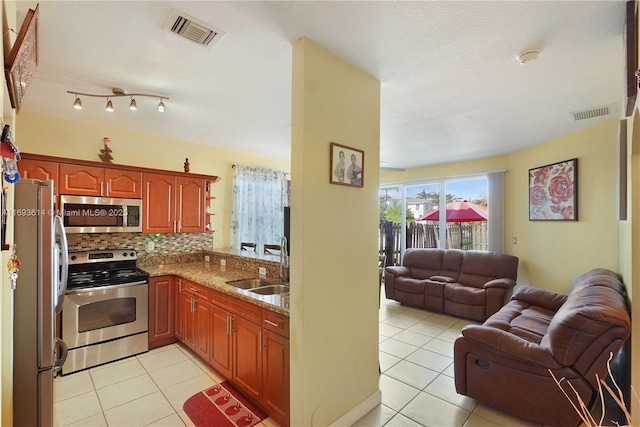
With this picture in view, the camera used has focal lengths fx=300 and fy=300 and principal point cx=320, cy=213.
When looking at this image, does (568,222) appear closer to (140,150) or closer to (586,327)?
(586,327)

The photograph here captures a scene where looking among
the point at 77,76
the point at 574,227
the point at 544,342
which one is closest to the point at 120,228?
the point at 77,76

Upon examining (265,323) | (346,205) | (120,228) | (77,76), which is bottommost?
(265,323)

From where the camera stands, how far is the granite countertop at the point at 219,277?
7.14ft

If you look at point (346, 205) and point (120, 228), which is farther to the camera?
point (120, 228)

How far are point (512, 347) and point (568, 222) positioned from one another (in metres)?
2.69

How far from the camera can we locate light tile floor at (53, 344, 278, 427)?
2.22 meters

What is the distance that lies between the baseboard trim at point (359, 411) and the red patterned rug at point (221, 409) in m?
0.59

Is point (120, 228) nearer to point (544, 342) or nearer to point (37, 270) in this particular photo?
point (37, 270)

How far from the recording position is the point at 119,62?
7.15ft

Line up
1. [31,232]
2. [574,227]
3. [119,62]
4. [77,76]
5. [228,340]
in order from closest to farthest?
[31,232] < [119,62] < [77,76] < [228,340] < [574,227]

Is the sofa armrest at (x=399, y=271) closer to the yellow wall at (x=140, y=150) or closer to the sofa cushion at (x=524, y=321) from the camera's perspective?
the sofa cushion at (x=524, y=321)

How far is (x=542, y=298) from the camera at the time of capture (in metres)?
3.48

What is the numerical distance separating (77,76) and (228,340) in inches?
96.9

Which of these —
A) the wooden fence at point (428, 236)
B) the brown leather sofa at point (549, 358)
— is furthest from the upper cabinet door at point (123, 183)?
the brown leather sofa at point (549, 358)
